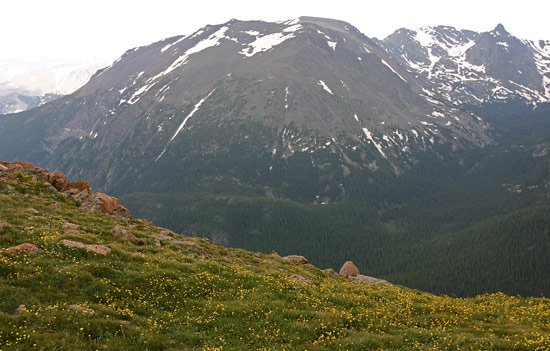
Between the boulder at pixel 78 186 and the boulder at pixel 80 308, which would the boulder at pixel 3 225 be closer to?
the boulder at pixel 80 308

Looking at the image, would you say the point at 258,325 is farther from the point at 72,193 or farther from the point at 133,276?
the point at 72,193

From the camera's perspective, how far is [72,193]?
45875 millimetres

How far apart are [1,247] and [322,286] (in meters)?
23.5

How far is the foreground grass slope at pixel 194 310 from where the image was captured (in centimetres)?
1548

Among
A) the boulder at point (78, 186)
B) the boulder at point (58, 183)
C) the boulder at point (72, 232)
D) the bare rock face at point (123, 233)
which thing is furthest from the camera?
the boulder at point (78, 186)

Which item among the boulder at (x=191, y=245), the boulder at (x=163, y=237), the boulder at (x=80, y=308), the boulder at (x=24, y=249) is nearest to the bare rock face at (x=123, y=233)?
the boulder at (x=163, y=237)

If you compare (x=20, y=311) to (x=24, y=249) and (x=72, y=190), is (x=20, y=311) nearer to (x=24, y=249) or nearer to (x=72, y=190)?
(x=24, y=249)

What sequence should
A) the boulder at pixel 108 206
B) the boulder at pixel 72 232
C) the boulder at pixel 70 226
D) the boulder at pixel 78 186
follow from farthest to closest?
the boulder at pixel 78 186
the boulder at pixel 108 206
the boulder at pixel 70 226
the boulder at pixel 72 232

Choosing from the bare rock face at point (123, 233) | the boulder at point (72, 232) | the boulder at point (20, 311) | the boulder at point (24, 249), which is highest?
the boulder at point (24, 249)

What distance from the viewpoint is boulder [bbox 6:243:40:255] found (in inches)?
795

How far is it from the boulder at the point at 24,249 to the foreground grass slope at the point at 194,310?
0.36 meters

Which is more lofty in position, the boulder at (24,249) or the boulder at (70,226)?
the boulder at (24,249)

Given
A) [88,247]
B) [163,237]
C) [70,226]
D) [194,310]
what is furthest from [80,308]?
[163,237]

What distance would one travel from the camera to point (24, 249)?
2080cm
